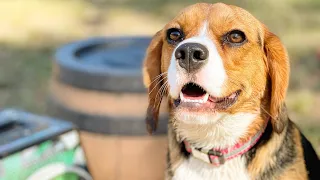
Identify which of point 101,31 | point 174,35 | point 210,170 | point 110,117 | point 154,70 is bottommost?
point 101,31

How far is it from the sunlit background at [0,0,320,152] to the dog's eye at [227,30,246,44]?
2.72m

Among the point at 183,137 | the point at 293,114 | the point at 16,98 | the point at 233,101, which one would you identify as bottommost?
the point at 16,98

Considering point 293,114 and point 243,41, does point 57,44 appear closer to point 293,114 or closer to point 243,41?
point 293,114

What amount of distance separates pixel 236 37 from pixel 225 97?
31 centimetres

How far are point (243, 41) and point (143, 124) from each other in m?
1.18

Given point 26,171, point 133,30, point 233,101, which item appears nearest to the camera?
point 233,101

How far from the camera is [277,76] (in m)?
2.98

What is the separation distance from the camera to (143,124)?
3863 mm

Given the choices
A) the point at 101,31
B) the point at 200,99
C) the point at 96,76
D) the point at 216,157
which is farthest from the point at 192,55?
the point at 101,31

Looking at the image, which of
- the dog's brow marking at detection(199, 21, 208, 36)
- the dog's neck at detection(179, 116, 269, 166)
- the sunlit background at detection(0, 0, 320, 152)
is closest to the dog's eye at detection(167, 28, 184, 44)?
the dog's brow marking at detection(199, 21, 208, 36)

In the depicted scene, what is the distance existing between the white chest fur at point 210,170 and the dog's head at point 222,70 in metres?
0.18

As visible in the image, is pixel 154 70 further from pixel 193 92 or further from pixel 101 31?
pixel 101 31

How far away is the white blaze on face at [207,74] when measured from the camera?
8.71 feet

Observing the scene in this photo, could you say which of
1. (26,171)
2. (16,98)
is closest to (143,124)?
(26,171)
